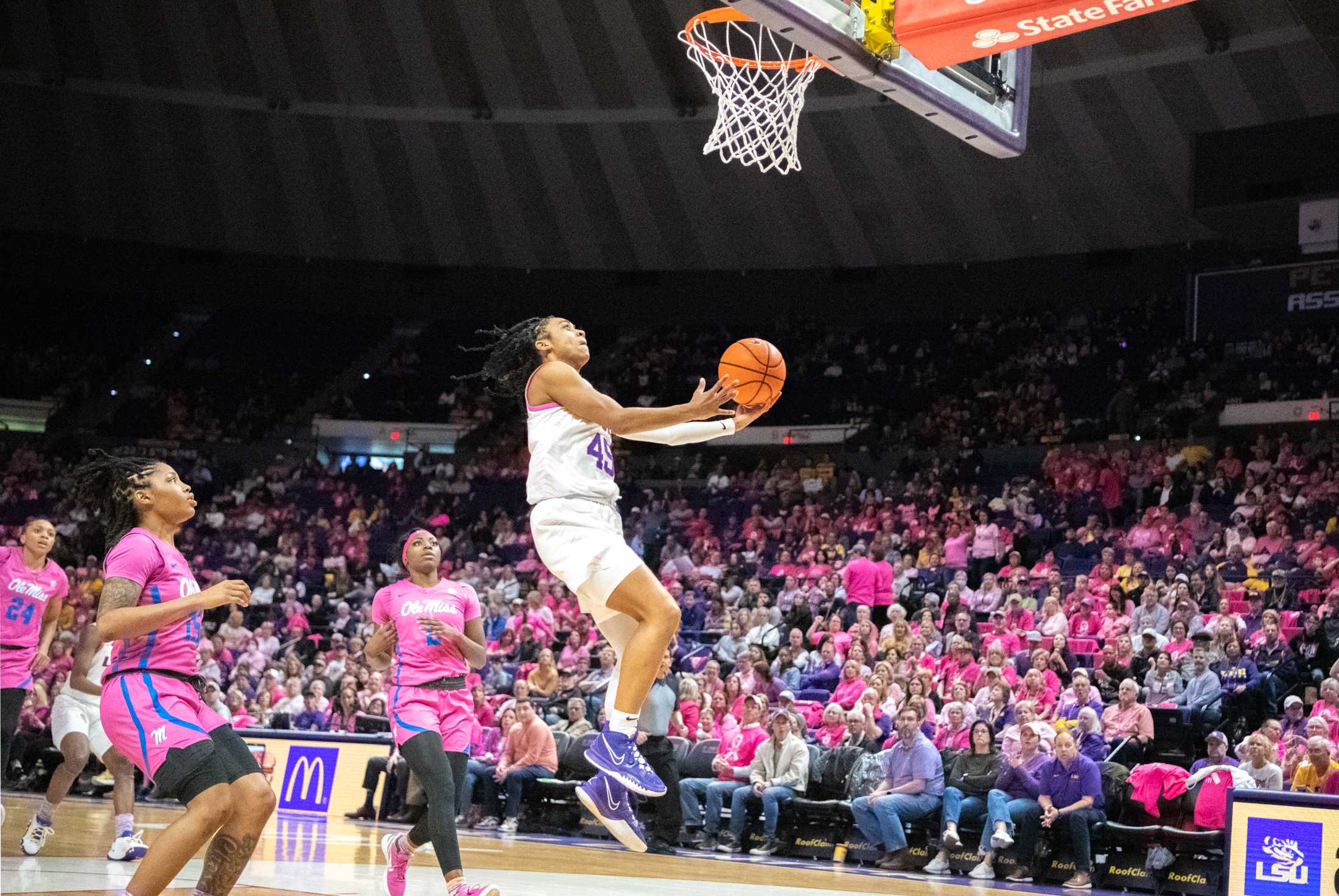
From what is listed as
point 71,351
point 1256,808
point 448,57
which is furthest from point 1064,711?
point 71,351

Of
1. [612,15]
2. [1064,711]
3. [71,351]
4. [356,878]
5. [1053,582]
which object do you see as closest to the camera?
[356,878]

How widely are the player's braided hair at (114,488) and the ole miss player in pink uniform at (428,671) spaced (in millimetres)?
1890

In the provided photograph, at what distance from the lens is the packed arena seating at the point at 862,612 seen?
1130 centimetres

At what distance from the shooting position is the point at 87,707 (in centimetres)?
984

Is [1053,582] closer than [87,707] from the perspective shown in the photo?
No

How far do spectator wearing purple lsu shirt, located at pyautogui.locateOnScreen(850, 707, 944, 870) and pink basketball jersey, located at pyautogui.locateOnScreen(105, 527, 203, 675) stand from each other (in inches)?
271

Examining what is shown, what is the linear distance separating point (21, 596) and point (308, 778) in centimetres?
546

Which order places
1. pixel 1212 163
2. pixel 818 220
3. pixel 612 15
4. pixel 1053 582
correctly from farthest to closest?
pixel 818 220
pixel 612 15
pixel 1212 163
pixel 1053 582

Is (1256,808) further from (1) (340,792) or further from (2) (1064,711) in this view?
(1) (340,792)

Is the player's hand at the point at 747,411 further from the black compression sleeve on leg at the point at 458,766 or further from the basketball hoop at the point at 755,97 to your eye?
the black compression sleeve on leg at the point at 458,766

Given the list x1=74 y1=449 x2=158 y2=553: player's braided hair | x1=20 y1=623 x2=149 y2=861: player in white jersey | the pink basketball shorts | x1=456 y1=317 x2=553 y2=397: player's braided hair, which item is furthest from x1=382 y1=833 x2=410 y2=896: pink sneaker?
x1=456 y1=317 x2=553 y2=397: player's braided hair

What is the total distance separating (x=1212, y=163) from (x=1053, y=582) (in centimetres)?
877

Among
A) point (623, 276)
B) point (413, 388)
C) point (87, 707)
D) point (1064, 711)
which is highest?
point (623, 276)

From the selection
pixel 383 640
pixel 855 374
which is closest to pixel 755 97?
pixel 383 640
